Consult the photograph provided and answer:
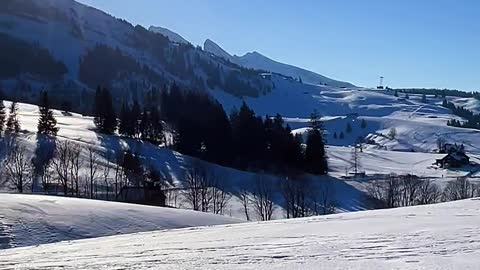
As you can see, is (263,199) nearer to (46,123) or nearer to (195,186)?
(195,186)

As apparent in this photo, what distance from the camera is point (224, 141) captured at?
9762 cm

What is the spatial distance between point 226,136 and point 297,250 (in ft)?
284

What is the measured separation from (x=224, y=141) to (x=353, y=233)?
81969 mm

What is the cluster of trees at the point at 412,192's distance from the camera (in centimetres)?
7506

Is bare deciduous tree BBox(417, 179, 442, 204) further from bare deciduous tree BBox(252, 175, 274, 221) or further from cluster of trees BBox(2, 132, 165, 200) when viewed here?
cluster of trees BBox(2, 132, 165, 200)

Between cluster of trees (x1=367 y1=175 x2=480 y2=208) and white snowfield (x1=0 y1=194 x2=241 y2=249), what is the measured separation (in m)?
50.2

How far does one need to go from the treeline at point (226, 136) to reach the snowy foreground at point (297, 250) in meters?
74.3

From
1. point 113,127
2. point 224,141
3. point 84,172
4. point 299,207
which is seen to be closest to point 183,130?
point 224,141

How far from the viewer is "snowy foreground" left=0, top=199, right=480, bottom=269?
11164mm

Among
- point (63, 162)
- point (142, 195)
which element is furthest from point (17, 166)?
point (142, 195)

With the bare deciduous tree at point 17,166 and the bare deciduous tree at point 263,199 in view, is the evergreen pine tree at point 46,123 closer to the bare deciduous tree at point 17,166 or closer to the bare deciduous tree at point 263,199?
the bare deciduous tree at point 17,166

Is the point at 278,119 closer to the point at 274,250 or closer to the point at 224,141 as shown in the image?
the point at 224,141

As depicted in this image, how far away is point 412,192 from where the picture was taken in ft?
248

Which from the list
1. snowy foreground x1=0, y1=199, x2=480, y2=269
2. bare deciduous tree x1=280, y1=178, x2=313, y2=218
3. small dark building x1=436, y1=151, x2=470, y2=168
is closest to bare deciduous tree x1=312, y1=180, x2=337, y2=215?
bare deciduous tree x1=280, y1=178, x2=313, y2=218
